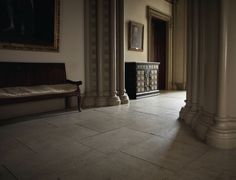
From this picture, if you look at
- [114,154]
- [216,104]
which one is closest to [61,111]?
[114,154]

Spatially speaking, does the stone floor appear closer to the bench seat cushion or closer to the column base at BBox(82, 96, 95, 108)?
the bench seat cushion

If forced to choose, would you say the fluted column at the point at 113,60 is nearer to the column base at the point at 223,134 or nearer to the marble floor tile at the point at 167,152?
the marble floor tile at the point at 167,152

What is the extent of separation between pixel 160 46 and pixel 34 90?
5.82 meters

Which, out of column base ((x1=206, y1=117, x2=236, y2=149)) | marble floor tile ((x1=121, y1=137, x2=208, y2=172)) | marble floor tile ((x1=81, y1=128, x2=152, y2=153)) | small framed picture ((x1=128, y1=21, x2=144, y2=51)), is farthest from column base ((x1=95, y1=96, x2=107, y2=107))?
column base ((x1=206, y1=117, x2=236, y2=149))

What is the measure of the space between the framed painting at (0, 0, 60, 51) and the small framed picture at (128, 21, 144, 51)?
255cm

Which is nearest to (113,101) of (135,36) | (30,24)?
(30,24)

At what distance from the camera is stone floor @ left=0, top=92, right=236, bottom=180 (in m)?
1.64

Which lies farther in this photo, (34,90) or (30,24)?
(30,24)

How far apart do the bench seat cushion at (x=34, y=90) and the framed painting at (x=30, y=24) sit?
0.71 metres

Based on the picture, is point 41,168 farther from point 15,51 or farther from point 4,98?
point 15,51

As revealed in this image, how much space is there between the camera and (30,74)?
3729 mm

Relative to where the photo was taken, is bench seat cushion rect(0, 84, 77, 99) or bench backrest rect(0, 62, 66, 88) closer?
bench seat cushion rect(0, 84, 77, 99)

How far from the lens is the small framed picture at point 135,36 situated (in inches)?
241

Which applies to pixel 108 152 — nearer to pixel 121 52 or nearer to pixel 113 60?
pixel 113 60
